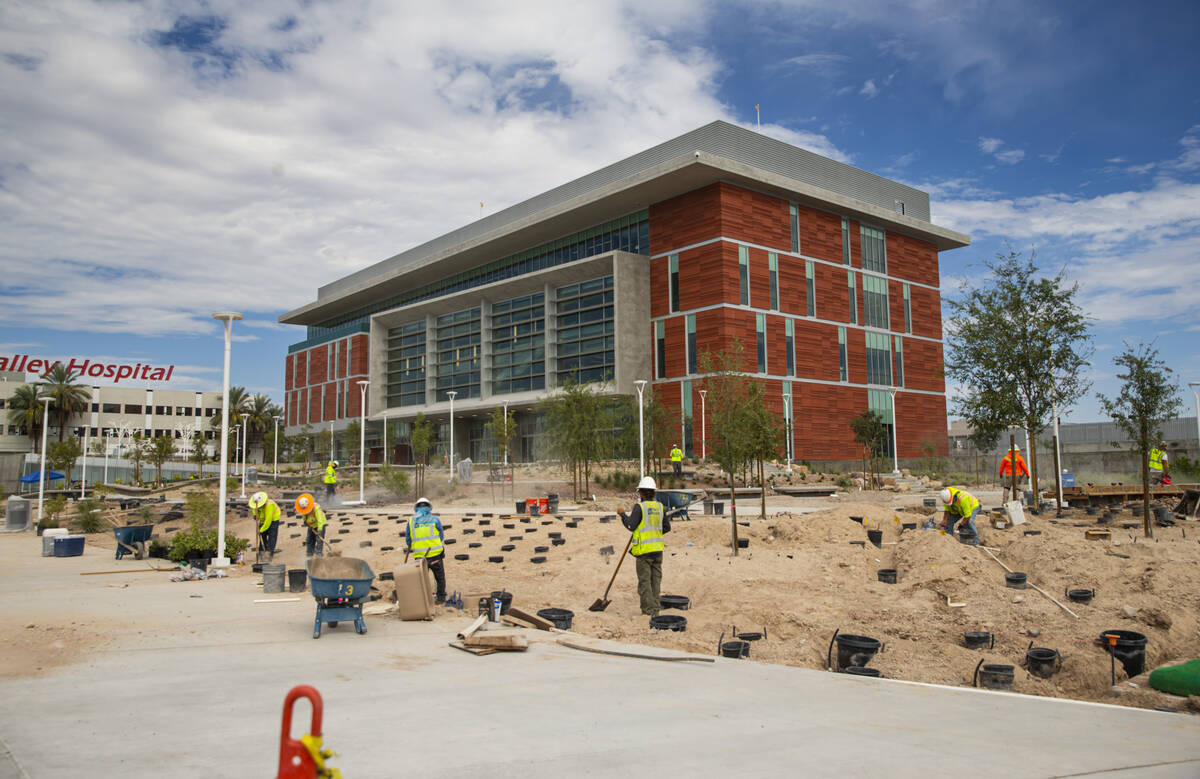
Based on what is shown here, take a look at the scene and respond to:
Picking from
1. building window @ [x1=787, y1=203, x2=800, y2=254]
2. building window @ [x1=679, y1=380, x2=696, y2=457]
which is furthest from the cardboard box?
building window @ [x1=787, y1=203, x2=800, y2=254]

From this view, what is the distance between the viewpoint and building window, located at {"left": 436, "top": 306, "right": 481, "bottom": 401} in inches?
2697

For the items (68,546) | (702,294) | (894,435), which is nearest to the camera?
(68,546)

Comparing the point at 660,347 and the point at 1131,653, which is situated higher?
the point at 660,347

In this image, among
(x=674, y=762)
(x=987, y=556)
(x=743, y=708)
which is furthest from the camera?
(x=987, y=556)

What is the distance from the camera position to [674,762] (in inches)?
192

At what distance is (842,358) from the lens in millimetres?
57531

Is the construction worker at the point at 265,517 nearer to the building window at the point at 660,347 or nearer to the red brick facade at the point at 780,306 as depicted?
the red brick facade at the point at 780,306

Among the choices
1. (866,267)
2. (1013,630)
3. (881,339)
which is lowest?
(1013,630)

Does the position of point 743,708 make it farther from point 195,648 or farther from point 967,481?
point 967,481

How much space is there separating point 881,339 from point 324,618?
5784 cm

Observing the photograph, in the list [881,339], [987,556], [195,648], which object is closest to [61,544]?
[195,648]

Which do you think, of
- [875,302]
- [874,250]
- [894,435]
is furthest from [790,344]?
[874,250]

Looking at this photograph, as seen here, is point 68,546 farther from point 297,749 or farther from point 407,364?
point 407,364

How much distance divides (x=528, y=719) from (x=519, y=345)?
59087mm
